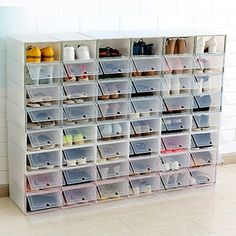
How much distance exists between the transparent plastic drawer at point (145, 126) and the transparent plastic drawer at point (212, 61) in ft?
1.75

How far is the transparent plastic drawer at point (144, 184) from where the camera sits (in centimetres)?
427

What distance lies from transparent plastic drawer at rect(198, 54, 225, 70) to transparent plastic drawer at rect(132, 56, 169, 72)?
31cm

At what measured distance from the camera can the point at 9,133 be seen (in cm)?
412

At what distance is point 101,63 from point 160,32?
0.58 metres

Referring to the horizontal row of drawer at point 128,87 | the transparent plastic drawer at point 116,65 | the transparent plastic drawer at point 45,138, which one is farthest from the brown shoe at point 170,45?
the transparent plastic drawer at point 45,138

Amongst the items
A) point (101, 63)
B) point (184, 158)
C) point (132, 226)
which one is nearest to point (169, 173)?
point (184, 158)

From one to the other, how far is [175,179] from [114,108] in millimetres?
746

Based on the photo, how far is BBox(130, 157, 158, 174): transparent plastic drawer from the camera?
4250mm

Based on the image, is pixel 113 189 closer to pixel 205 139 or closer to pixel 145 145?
pixel 145 145

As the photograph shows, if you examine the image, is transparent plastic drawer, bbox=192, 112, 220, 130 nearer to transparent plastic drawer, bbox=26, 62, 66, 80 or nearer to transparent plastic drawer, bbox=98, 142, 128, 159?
transparent plastic drawer, bbox=98, 142, 128, 159

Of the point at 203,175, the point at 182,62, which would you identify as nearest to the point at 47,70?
the point at 182,62

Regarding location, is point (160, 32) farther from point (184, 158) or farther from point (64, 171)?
point (64, 171)

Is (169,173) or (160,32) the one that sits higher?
(160,32)

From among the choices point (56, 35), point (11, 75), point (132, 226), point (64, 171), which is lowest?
point (132, 226)
